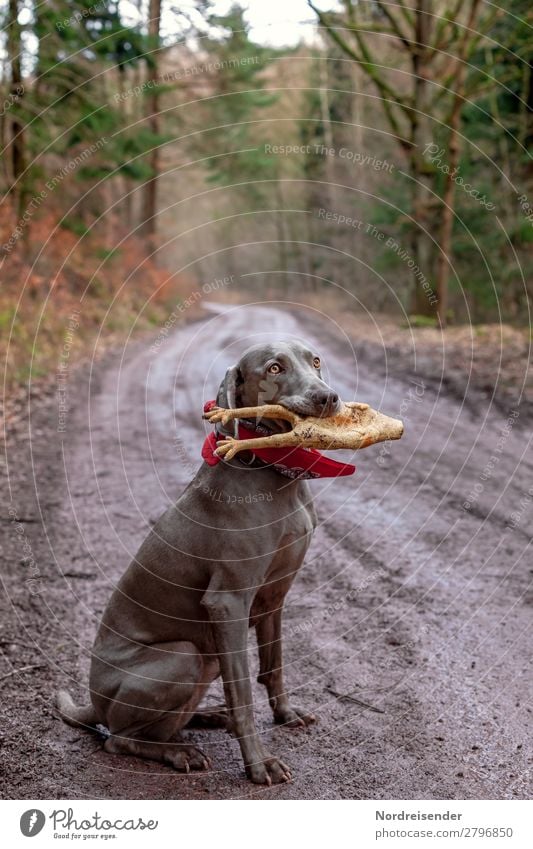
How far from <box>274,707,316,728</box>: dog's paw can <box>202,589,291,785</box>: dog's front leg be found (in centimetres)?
57

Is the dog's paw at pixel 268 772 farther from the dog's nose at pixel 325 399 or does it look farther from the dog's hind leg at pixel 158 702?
the dog's nose at pixel 325 399

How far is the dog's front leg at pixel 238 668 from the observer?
3740 millimetres

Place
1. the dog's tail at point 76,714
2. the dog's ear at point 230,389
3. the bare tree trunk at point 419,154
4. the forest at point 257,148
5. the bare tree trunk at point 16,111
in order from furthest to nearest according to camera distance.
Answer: the bare tree trunk at point 419,154 → the forest at point 257,148 → the bare tree trunk at point 16,111 → the dog's tail at point 76,714 → the dog's ear at point 230,389

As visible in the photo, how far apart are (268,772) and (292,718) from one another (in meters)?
0.61

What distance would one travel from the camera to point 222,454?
3.76m

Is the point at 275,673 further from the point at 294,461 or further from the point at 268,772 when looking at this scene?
the point at 294,461

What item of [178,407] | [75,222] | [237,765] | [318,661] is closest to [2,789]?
[237,765]

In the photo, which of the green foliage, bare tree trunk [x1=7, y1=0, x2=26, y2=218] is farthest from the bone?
the green foliage

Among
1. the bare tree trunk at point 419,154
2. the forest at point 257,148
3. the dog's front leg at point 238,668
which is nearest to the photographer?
the dog's front leg at point 238,668

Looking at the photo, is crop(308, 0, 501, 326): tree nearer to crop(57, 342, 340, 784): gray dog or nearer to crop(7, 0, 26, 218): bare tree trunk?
crop(7, 0, 26, 218): bare tree trunk

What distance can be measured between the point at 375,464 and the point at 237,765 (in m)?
6.15

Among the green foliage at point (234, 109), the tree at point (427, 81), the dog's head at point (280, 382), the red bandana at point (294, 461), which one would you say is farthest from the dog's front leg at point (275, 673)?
the green foliage at point (234, 109)
